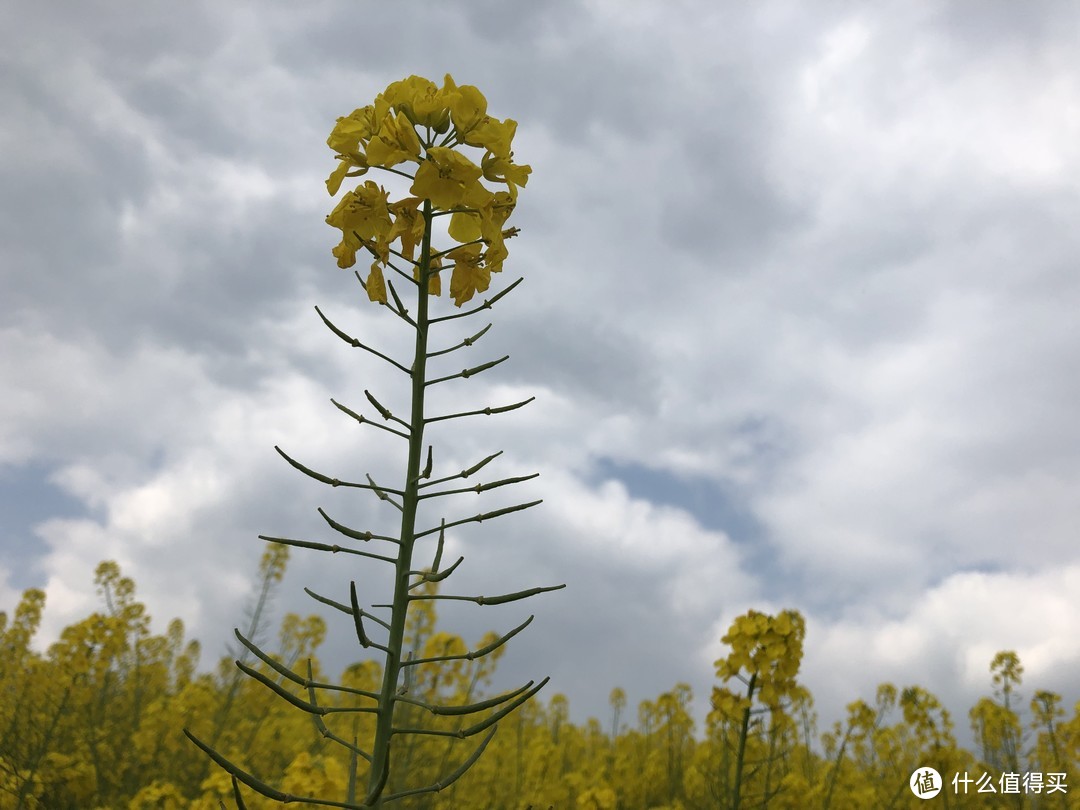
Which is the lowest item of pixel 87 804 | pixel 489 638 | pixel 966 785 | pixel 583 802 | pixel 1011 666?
pixel 87 804

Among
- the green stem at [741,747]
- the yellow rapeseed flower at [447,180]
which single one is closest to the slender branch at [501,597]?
the yellow rapeseed flower at [447,180]

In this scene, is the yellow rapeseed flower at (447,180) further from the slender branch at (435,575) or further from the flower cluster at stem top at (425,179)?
the slender branch at (435,575)

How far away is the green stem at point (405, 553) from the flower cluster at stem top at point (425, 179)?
0.05 meters

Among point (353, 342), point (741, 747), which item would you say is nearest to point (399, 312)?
point (353, 342)

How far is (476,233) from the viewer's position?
6.06 ft

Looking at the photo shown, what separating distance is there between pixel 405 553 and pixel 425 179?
0.87 m

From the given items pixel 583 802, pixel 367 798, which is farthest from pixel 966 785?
pixel 367 798

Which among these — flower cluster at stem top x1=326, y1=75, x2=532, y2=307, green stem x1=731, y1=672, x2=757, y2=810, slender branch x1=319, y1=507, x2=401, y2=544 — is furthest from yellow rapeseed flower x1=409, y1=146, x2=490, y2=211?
green stem x1=731, y1=672, x2=757, y2=810

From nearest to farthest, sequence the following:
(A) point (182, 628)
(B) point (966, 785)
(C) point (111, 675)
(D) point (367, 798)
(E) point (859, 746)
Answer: (D) point (367, 798), (B) point (966, 785), (C) point (111, 675), (E) point (859, 746), (A) point (182, 628)

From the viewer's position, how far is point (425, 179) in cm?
178

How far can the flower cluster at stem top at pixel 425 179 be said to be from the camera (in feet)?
5.91

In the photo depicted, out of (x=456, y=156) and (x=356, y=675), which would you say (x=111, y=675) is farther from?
(x=456, y=156)

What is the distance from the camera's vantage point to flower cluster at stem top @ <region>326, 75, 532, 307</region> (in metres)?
1.80

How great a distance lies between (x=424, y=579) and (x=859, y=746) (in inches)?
378
